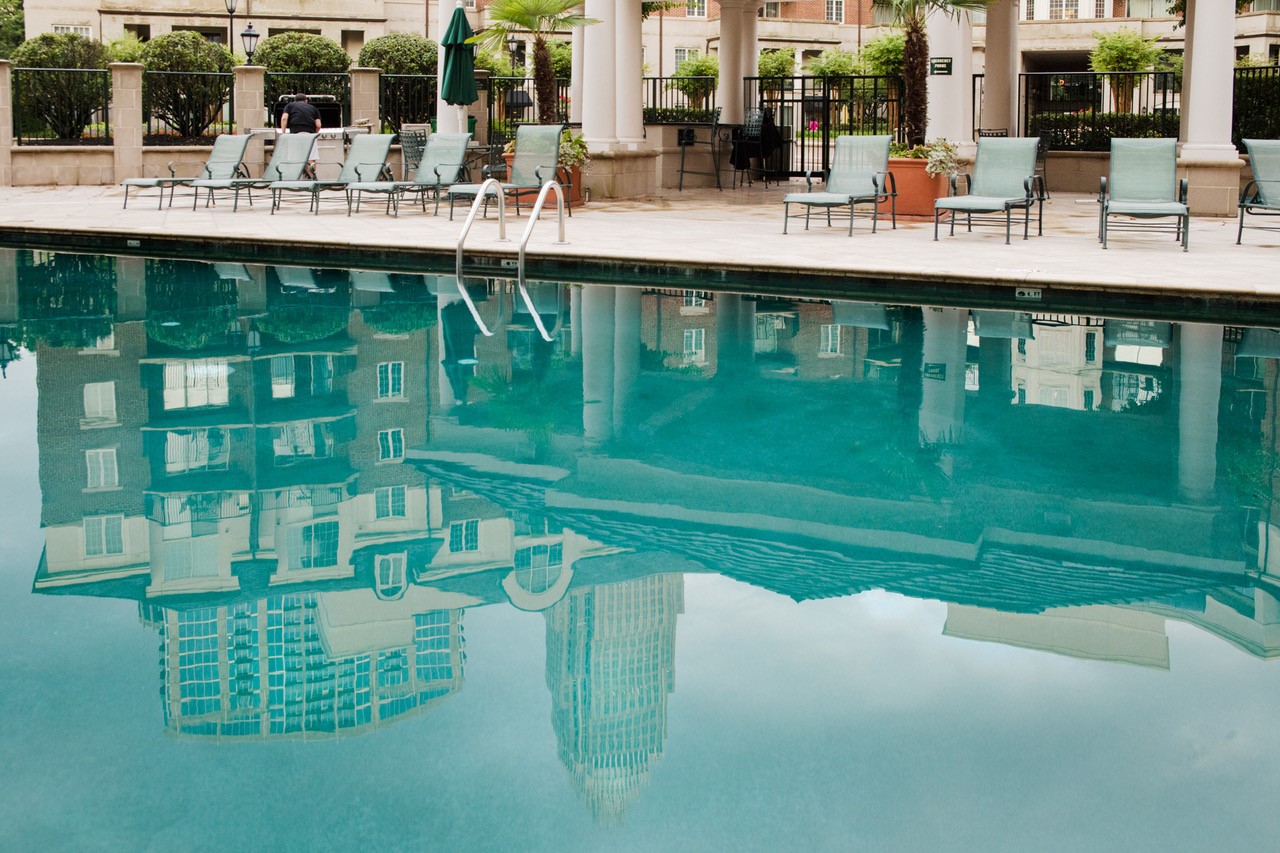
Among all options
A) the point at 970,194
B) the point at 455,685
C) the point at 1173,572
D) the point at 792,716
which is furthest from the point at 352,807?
the point at 970,194

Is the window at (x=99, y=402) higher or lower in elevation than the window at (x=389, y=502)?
higher

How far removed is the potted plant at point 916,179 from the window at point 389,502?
11.3 meters

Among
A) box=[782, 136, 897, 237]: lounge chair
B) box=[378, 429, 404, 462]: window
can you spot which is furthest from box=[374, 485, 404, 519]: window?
box=[782, 136, 897, 237]: lounge chair

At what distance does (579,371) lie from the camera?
9195 millimetres

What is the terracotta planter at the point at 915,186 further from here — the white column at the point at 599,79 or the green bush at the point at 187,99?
the green bush at the point at 187,99

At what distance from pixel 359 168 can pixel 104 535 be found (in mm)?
13240

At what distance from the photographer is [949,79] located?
16703 millimetres

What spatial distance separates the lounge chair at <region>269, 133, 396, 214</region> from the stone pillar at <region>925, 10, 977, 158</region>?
6899mm

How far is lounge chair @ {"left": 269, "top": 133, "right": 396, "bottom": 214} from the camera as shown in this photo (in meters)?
18.1

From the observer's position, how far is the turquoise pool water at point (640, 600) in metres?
3.62

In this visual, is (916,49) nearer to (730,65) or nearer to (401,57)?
(730,65)

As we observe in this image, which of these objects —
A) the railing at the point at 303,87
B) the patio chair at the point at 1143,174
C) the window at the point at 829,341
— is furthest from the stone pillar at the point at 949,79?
the railing at the point at 303,87

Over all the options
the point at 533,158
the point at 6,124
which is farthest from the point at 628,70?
the point at 6,124

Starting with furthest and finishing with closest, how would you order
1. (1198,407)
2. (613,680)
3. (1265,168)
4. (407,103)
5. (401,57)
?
1. (401,57)
2. (407,103)
3. (1265,168)
4. (1198,407)
5. (613,680)
